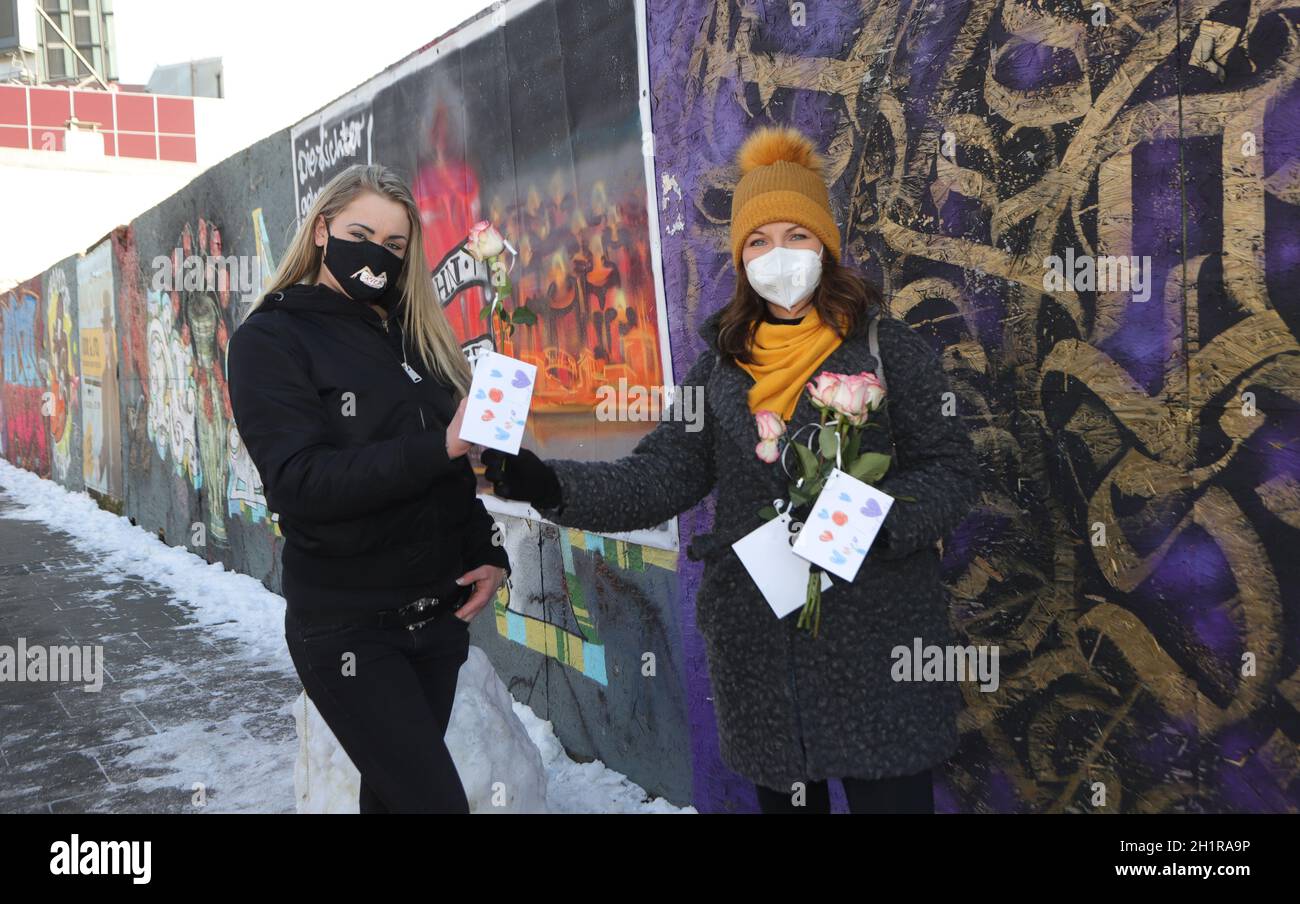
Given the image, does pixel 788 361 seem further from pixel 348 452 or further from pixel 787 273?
pixel 348 452

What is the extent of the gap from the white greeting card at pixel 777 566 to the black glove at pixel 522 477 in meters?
0.43

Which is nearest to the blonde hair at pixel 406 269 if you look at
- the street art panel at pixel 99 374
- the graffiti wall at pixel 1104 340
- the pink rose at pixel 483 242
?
the pink rose at pixel 483 242

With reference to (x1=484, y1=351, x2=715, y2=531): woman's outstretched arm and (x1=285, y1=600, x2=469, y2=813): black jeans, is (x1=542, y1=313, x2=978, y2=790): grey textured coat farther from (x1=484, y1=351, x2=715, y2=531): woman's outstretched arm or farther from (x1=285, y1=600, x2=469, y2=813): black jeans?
(x1=285, y1=600, x2=469, y2=813): black jeans

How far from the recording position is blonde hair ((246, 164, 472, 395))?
102 inches

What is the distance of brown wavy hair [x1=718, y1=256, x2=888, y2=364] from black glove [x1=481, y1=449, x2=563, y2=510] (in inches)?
19.6

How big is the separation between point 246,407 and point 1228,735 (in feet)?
7.55

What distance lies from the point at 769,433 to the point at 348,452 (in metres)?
0.88

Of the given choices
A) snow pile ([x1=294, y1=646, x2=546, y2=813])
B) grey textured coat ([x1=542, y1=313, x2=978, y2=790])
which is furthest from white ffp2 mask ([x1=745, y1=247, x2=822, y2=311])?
snow pile ([x1=294, y1=646, x2=546, y2=813])

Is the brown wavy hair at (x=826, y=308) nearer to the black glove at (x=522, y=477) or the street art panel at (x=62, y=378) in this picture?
the black glove at (x=522, y=477)

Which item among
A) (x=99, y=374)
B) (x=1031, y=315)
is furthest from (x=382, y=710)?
(x=99, y=374)

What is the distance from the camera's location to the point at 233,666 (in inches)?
247

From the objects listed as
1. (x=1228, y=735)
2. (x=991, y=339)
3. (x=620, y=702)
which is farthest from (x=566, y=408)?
(x=1228, y=735)

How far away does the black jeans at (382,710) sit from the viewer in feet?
7.75
